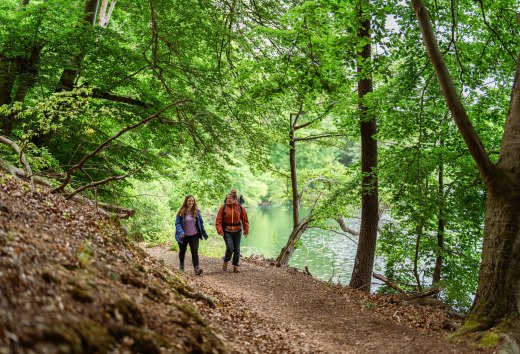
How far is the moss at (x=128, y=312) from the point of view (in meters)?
2.88

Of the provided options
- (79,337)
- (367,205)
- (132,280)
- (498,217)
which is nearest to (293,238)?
(367,205)

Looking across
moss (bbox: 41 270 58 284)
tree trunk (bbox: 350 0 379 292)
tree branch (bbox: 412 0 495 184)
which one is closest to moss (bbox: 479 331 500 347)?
tree branch (bbox: 412 0 495 184)

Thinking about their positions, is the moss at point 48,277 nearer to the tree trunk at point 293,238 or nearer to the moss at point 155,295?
the moss at point 155,295

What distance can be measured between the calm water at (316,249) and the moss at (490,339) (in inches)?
300

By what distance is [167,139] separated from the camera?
10.0 metres

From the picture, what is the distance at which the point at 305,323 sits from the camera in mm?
6277

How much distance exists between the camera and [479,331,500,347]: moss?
482cm

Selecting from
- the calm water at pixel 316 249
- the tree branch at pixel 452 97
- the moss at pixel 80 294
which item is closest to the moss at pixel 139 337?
the moss at pixel 80 294

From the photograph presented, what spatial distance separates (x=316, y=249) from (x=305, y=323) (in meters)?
16.7

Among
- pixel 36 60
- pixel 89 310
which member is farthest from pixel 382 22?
pixel 36 60

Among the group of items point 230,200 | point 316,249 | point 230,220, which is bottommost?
point 316,249

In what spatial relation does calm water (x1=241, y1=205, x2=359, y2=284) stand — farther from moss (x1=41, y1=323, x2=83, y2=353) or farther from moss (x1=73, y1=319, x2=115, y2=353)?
moss (x1=41, y1=323, x2=83, y2=353)

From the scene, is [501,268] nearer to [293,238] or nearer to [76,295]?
[76,295]

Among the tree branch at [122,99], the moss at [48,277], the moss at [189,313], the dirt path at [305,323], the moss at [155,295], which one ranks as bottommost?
the dirt path at [305,323]
